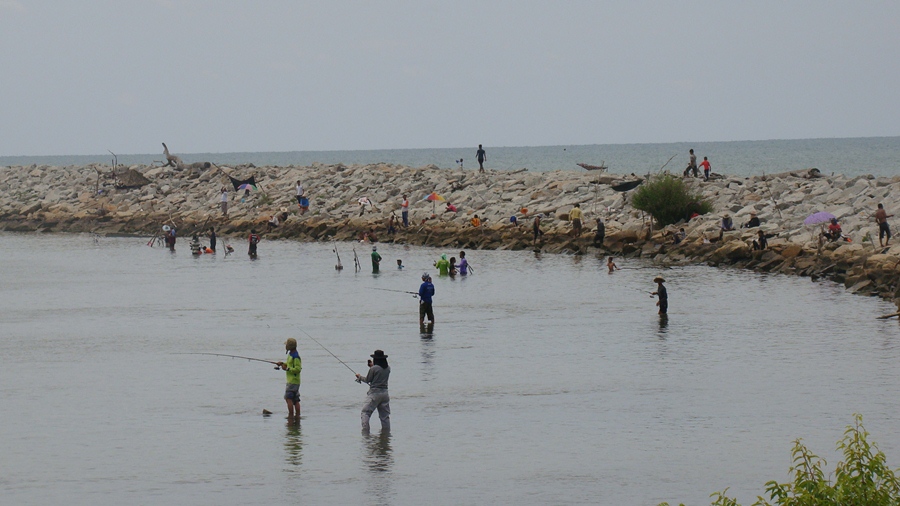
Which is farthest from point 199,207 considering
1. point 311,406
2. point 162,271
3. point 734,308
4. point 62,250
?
point 311,406

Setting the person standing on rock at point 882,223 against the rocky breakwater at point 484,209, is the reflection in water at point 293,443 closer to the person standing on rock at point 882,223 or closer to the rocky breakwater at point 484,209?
the rocky breakwater at point 484,209

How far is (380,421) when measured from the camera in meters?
19.5

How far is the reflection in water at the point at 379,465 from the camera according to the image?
1566 cm

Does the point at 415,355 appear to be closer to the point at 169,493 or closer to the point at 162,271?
the point at 169,493

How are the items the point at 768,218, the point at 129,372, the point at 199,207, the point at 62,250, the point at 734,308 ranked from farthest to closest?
1. the point at 199,207
2. the point at 62,250
3. the point at 768,218
4. the point at 734,308
5. the point at 129,372

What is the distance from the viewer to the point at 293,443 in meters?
18.4

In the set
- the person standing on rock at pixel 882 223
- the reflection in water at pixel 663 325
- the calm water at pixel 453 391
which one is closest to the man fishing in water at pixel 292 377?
the calm water at pixel 453 391

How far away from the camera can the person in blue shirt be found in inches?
1177

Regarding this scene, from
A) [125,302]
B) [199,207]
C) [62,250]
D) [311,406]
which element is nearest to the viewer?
[311,406]

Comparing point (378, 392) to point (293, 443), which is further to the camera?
point (378, 392)

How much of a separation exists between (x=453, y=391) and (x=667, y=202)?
30.0m

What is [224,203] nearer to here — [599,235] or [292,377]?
[599,235]

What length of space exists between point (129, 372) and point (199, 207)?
50.6 m

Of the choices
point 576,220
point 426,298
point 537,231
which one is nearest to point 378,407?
point 426,298
